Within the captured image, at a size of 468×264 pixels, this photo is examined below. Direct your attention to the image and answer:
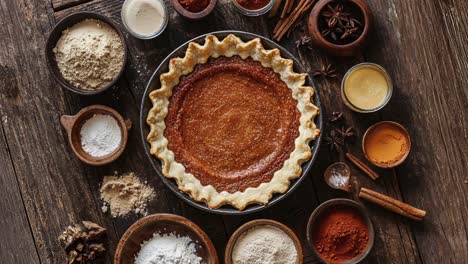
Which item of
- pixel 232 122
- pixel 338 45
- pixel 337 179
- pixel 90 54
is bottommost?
pixel 337 179

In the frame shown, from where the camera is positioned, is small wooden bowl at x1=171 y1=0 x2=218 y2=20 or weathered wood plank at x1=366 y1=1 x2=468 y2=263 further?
Result: weathered wood plank at x1=366 y1=1 x2=468 y2=263

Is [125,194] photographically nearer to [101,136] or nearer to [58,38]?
[101,136]

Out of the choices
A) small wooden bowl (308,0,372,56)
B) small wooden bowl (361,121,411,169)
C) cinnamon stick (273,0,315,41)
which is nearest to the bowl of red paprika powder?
small wooden bowl (361,121,411,169)

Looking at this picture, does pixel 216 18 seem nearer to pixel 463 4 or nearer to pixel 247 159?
pixel 247 159

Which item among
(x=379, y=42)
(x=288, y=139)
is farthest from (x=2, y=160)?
(x=379, y=42)

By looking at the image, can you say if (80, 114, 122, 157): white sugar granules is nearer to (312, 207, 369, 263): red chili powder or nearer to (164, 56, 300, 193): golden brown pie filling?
(164, 56, 300, 193): golden brown pie filling

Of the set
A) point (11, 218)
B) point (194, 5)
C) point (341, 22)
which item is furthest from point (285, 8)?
point (11, 218)
